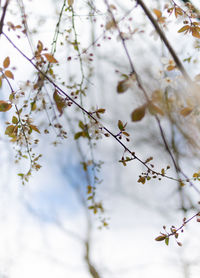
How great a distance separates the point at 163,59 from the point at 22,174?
35.2 inches

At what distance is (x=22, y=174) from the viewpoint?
3.90ft

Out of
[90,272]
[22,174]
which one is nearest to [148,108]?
[22,174]

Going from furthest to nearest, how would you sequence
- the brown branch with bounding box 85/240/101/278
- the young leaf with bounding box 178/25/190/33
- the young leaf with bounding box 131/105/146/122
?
the brown branch with bounding box 85/240/101/278 < the young leaf with bounding box 178/25/190/33 < the young leaf with bounding box 131/105/146/122

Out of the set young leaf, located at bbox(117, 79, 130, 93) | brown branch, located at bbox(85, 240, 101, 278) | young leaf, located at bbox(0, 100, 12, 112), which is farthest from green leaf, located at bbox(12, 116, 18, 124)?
brown branch, located at bbox(85, 240, 101, 278)

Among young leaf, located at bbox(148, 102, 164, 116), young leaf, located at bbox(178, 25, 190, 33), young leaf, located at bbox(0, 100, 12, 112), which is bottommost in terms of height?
young leaf, located at bbox(148, 102, 164, 116)

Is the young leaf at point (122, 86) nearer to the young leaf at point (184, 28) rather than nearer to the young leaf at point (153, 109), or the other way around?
the young leaf at point (153, 109)

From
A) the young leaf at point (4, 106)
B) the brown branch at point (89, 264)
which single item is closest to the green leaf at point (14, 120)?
the young leaf at point (4, 106)

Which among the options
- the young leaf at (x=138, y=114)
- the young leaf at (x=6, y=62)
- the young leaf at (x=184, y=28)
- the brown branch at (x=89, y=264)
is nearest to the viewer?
the young leaf at (x=138, y=114)

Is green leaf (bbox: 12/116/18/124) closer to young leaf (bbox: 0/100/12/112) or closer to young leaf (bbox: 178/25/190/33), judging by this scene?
young leaf (bbox: 0/100/12/112)

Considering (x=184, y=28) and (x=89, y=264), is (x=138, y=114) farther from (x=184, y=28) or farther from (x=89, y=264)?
(x=89, y=264)

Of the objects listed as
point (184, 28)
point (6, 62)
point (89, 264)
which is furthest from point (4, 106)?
point (89, 264)

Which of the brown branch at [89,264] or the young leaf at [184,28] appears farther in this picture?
the brown branch at [89,264]

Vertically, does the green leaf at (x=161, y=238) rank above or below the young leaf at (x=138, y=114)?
below

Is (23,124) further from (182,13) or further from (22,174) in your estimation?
(182,13)
